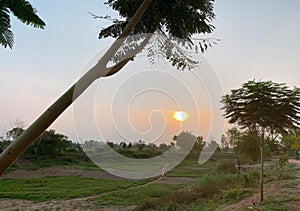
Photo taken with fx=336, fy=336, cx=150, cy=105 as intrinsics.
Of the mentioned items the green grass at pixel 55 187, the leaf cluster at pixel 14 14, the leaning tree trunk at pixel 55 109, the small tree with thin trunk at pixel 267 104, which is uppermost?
the small tree with thin trunk at pixel 267 104

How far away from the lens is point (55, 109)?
2154mm

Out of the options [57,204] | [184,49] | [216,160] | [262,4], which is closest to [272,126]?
[262,4]

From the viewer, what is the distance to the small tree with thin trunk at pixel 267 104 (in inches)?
242

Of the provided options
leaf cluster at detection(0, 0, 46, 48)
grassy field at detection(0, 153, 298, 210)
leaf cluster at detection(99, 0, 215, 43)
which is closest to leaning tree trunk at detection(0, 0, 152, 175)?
leaf cluster at detection(99, 0, 215, 43)

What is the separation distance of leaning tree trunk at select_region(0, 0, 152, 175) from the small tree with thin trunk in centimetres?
392

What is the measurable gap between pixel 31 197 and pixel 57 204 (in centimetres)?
146

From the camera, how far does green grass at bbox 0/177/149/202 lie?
35.2ft

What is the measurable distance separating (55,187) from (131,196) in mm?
3647

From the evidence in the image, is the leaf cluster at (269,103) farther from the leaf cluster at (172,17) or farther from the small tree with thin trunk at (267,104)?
the leaf cluster at (172,17)

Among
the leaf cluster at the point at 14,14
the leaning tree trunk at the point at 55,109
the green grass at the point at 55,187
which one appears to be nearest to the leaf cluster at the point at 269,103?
the leaning tree trunk at the point at 55,109

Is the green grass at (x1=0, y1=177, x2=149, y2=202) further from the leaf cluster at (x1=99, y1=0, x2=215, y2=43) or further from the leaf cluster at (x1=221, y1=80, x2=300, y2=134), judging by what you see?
the leaf cluster at (x1=99, y1=0, x2=215, y2=43)

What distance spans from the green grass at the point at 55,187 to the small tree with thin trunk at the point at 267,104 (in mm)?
6467

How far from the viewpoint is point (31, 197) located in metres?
10.4

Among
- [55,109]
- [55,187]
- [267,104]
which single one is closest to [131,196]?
[55,187]
